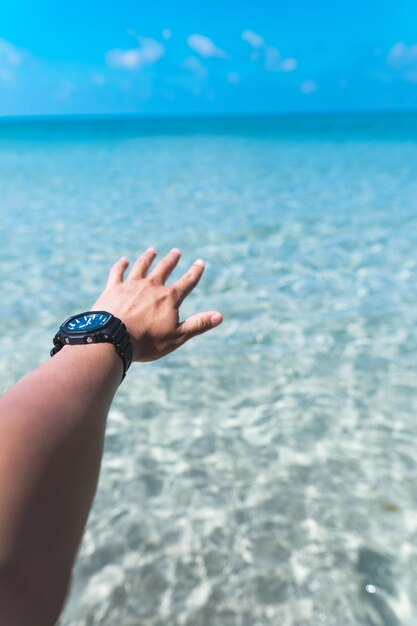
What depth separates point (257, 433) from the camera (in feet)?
10.8

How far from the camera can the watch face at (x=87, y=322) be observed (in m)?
1.52

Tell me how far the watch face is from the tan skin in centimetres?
9

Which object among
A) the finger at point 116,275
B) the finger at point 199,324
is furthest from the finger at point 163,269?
the finger at point 199,324

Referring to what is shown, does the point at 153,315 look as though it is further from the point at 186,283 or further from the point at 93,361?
the point at 93,361

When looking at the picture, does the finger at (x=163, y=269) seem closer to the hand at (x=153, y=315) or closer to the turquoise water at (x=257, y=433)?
the hand at (x=153, y=315)

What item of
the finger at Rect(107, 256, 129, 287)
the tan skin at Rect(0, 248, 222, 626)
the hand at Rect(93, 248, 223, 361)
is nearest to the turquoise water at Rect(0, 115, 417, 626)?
the hand at Rect(93, 248, 223, 361)

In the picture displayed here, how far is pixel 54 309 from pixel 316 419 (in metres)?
2.85

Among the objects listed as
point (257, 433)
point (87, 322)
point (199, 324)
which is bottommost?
point (257, 433)

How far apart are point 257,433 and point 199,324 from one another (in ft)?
5.48

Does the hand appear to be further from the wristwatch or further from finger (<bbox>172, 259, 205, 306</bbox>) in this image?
the wristwatch

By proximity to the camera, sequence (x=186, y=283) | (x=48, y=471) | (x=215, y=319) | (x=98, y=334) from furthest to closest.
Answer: (x=186, y=283) → (x=215, y=319) → (x=98, y=334) → (x=48, y=471)

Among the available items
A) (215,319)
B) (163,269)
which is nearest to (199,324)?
(215,319)

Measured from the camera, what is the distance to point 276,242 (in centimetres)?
752

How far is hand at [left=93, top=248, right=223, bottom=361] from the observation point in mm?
1740
